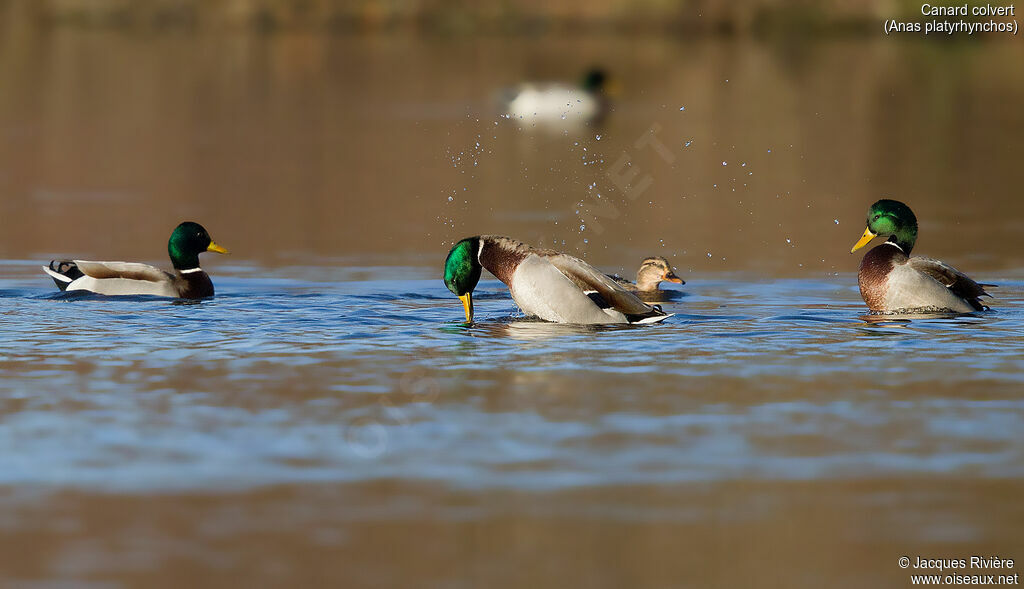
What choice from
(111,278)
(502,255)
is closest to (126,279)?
(111,278)

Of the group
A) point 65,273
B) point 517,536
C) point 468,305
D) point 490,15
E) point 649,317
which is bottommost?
point 517,536

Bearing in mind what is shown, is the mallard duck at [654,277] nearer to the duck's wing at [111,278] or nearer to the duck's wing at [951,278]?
the duck's wing at [951,278]

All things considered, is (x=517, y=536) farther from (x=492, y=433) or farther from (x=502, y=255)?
(x=502, y=255)

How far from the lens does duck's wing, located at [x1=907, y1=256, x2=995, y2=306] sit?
11859 millimetres

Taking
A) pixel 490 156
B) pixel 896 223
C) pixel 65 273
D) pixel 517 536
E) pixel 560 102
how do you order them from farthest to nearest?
1. pixel 560 102
2. pixel 490 156
3. pixel 65 273
4. pixel 896 223
5. pixel 517 536

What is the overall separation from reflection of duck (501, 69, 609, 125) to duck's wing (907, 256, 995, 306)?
830 inches

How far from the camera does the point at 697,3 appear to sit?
55.4m

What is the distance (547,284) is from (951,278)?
10.0 ft

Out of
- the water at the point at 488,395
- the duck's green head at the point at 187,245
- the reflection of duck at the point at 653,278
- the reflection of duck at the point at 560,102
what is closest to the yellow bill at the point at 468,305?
the water at the point at 488,395

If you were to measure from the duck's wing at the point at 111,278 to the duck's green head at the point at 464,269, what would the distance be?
263 cm

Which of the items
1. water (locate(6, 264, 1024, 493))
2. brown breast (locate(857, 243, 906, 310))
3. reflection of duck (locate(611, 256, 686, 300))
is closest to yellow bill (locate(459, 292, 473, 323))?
water (locate(6, 264, 1024, 493))

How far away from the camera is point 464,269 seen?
1162 cm

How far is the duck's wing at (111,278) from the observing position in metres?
12.9

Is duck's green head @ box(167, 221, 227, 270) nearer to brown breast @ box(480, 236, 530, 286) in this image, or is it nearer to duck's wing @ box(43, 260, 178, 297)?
duck's wing @ box(43, 260, 178, 297)
